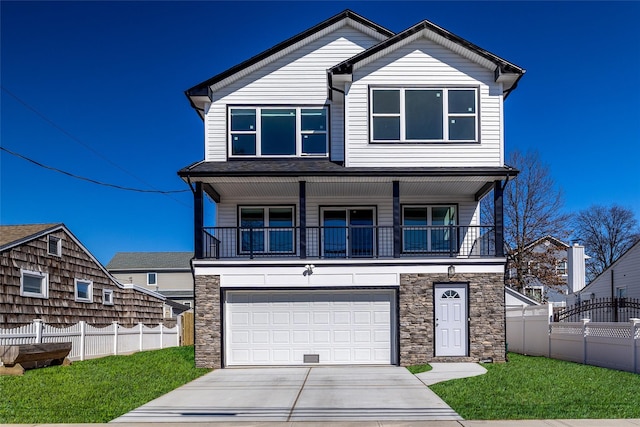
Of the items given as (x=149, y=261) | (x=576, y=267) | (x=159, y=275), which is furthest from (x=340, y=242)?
(x=149, y=261)

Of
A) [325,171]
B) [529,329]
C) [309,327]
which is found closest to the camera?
[325,171]

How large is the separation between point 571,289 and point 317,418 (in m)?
23.9

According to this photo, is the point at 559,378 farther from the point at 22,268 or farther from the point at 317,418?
the point at 22,268

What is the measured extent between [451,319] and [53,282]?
12.7m

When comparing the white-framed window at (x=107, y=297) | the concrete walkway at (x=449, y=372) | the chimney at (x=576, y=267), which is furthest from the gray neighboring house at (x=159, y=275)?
the concrete walkway at (x=449, y=372)

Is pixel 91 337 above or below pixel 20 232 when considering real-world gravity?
below

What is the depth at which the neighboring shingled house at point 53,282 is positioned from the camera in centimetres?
1731

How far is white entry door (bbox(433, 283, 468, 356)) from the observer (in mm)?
15469

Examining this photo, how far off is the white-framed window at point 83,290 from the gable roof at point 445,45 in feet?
38.9

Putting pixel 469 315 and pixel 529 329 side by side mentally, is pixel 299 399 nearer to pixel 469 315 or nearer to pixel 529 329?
pixel 469 315

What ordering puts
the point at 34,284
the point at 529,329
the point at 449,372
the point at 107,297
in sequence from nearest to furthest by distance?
the point at 449,372, the point at 529,329, the point at 34,284, the point at 107,297

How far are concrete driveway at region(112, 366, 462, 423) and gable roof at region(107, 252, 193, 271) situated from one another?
29907 mm

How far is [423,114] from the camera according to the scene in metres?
16.6

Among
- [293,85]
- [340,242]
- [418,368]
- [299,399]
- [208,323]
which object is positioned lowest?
[418,368]
